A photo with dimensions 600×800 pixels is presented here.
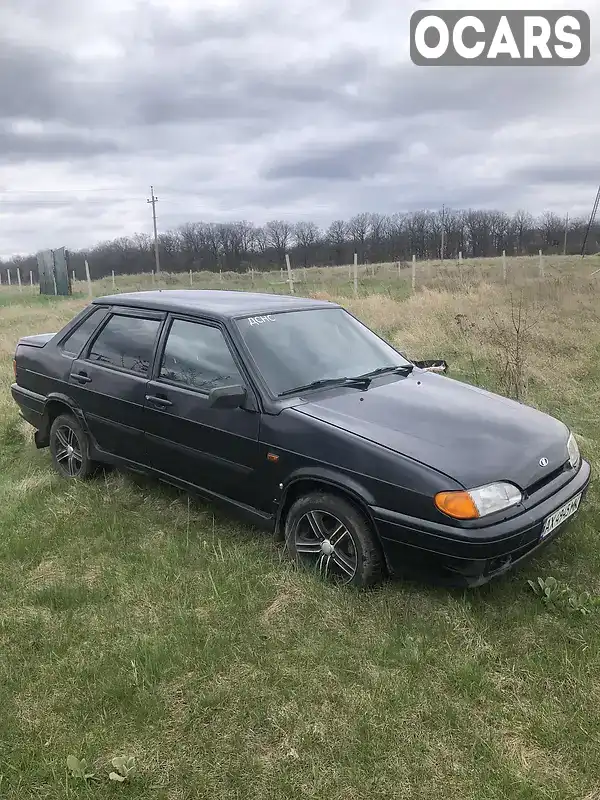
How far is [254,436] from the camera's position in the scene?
11.5 ft

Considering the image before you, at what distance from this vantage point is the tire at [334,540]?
3.14 m

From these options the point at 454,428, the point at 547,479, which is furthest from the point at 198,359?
the point at 547,479

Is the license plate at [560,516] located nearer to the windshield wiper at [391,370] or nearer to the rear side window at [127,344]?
the windshield wiper at [391,370]

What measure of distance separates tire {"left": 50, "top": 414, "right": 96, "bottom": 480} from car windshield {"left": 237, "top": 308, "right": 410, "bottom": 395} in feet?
6.12

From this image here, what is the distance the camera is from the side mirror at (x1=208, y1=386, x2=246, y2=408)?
3428 mm

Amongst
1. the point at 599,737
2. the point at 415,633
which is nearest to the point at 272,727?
the point at 415,633

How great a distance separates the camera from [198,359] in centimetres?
397

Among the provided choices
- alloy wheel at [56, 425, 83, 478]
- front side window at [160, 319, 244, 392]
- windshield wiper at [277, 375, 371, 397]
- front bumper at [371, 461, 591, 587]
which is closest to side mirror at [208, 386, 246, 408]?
front side window at [160, 319, 244, 392]

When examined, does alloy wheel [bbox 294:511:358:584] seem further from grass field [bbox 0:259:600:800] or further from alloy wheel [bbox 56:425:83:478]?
alloy wheel [bbox 56:425:83:478]

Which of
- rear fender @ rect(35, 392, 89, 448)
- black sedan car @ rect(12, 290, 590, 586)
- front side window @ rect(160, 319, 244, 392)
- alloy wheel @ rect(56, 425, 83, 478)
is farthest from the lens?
alloy wheel @ rect(56, 425, 83, 478)

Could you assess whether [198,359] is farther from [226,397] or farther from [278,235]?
[278,235]

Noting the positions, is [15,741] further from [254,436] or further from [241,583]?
[254,436]

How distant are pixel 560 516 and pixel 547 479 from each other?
0.20 meters

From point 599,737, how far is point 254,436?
84.3 inches
